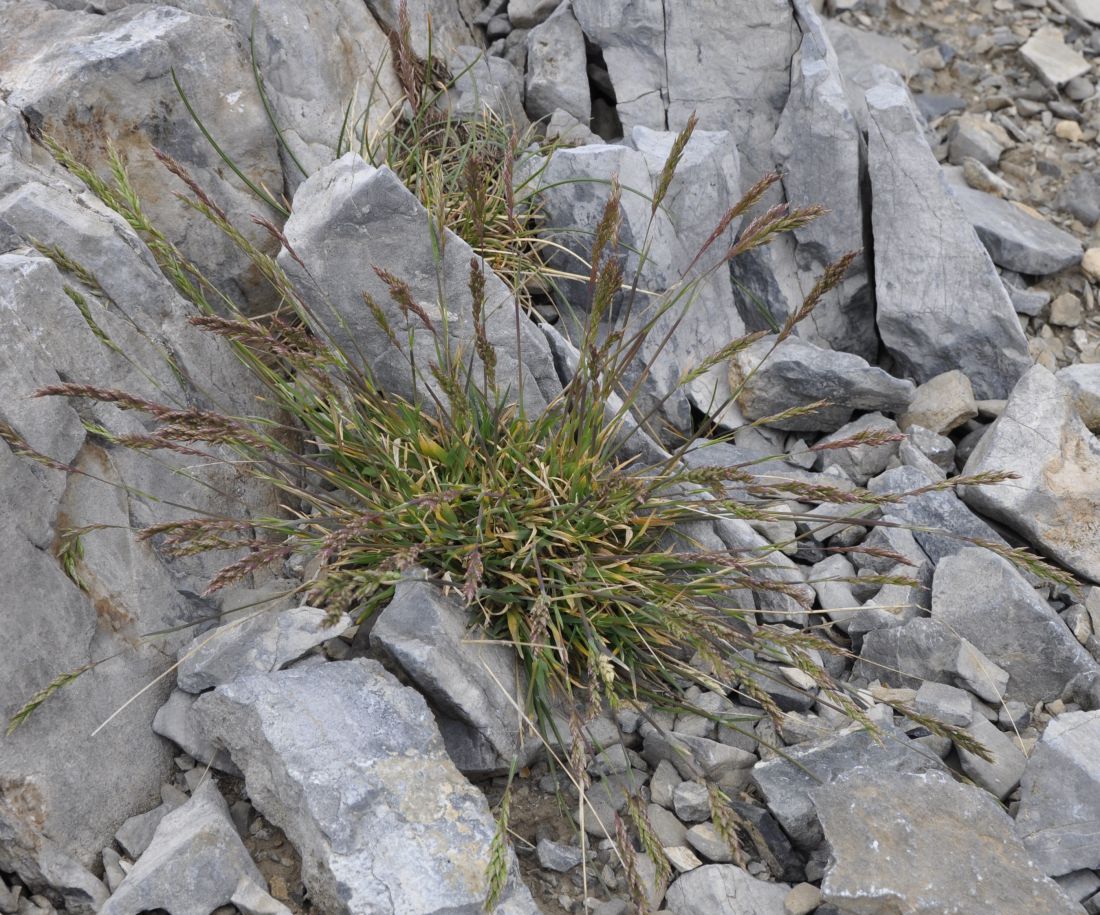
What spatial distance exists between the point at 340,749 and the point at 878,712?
4.98 ft

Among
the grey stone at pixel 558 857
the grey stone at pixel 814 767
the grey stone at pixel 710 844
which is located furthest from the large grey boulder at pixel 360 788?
the grey stone at pixel 814 767

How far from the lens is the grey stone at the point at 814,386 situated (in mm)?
4059

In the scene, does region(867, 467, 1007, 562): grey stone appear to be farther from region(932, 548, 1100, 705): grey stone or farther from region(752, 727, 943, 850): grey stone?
region(752, 727, 943, 850): grey stone

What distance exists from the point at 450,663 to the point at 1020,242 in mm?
3411

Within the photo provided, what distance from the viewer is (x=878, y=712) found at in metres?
A: 3.12

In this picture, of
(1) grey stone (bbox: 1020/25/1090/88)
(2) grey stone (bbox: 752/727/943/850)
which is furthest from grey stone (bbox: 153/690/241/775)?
(1) grey stone (bbox: 1020/25/1090/88)

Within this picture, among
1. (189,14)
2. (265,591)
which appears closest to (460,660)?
(265,591)

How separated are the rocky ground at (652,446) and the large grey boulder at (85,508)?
10 mm

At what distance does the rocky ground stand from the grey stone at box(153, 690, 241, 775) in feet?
0.03

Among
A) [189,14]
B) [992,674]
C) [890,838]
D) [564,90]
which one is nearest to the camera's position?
[890,838]

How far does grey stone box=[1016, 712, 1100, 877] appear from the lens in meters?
2.67

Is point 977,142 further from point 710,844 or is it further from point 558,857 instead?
point 558,857

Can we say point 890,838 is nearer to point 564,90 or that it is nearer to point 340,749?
point 340,749

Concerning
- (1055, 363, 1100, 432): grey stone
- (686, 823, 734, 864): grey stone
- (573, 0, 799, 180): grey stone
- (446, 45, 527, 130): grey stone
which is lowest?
(1055, 363, 1100, 432): grey stone
